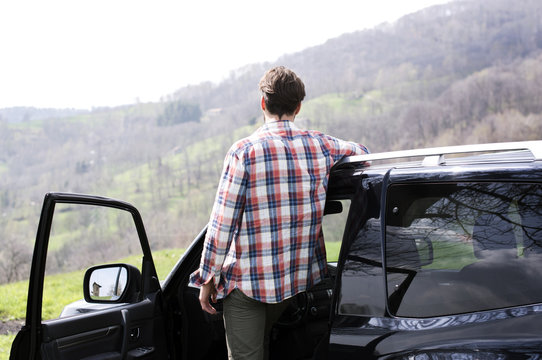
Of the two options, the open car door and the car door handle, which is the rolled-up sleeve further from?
the car door handle

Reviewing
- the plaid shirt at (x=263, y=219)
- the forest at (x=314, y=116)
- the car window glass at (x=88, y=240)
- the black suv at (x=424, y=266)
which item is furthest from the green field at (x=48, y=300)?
the forest at (x=314, y=116)

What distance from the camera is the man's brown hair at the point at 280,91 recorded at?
219 cm

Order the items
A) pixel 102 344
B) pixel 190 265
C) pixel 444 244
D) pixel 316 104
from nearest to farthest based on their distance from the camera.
→ 1. pixel 444 244
2. pixel 102 344
3. pixel 190 265
4. pixel 316 104

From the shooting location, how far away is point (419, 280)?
163cm

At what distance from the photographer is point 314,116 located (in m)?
67.0

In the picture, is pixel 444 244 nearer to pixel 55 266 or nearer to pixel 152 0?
pixel 55 266

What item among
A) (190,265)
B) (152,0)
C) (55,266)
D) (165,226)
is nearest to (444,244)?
(190,265)

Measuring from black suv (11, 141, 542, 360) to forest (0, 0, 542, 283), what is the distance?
49.3 m

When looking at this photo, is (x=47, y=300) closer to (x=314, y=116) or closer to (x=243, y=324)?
(x=243, y=324)

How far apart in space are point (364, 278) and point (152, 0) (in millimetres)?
85404

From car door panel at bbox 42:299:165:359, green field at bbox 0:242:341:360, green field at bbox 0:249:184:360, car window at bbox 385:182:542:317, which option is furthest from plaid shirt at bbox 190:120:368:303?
A: green field at bbox 0:249:184:360

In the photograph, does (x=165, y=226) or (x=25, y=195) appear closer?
(x=165, y=226)

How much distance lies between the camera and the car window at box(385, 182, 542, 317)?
56.2 inches

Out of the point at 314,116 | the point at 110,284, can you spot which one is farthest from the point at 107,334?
the point at 314,116
